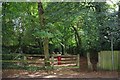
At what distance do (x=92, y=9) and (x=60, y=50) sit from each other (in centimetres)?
1242

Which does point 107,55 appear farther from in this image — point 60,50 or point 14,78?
point 60,50

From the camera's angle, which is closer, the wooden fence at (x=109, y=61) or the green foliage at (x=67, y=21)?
the green foliage at (x=67, y=21)

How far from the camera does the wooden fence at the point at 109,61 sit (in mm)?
9133

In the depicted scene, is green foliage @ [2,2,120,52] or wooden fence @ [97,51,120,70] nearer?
green foliage @ [2,2,120,52]

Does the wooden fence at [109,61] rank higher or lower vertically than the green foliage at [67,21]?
lower

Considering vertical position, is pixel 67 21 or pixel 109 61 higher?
pixel 67 21

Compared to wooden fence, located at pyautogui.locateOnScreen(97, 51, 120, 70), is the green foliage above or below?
above

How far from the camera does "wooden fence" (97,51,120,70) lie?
9.13 metres

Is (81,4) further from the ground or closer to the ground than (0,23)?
further from the ground

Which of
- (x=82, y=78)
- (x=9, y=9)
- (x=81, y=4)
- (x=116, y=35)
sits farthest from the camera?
(x=9, y=9)

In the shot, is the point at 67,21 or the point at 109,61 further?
the point at 109,61

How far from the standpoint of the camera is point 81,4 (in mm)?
8445

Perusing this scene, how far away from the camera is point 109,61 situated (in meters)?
9.20

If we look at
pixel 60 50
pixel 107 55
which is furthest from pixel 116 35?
pixel 60 50
